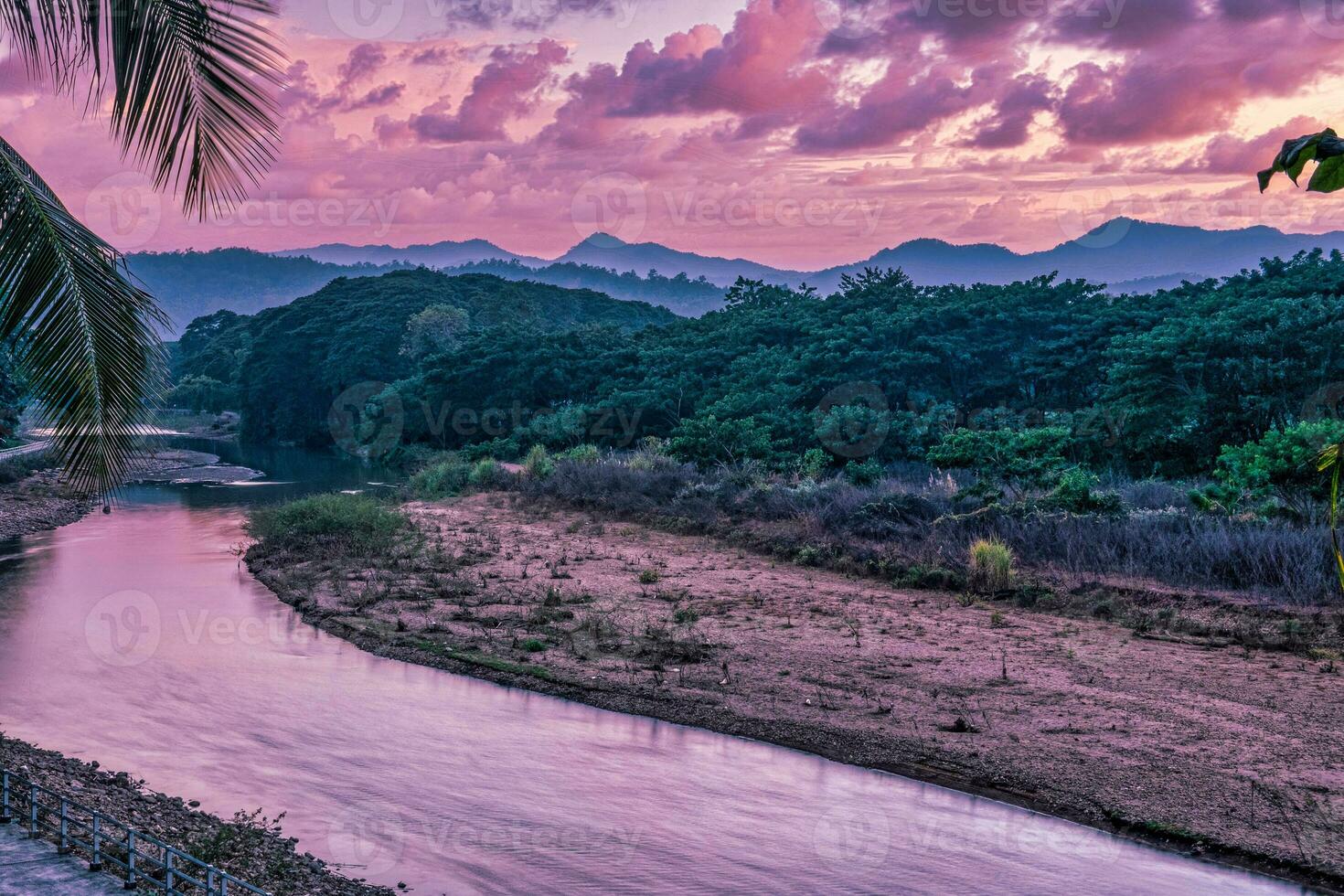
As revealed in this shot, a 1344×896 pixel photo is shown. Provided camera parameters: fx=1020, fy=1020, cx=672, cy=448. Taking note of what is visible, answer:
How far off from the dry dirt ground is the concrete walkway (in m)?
6.56

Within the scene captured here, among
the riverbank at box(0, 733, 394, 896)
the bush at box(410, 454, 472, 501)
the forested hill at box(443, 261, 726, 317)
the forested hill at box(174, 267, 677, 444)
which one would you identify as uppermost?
the forested hill at box(443, 261, 726, 317)

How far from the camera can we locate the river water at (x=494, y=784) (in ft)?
25.7

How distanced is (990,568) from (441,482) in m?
21.3

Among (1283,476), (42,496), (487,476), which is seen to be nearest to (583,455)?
(487,476)

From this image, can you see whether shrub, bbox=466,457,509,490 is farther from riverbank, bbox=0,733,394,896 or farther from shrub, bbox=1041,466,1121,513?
riverbank, bbox=0,733,394,896

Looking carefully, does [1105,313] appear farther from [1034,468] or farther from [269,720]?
[269,720]

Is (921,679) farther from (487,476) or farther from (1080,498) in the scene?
(487,476)

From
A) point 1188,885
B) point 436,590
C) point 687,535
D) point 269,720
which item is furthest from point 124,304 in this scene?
point 687,535

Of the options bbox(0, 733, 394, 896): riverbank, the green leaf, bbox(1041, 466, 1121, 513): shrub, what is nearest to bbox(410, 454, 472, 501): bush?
bbox(1041, 466, 1121, 513): shrub

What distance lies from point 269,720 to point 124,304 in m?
7.04

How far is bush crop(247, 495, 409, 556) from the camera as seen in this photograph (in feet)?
70.6

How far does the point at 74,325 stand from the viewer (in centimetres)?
559

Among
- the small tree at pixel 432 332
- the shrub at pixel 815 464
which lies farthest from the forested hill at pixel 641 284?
the shrub at pixel 815 464

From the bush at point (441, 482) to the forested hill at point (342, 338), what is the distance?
17066 millimetres
